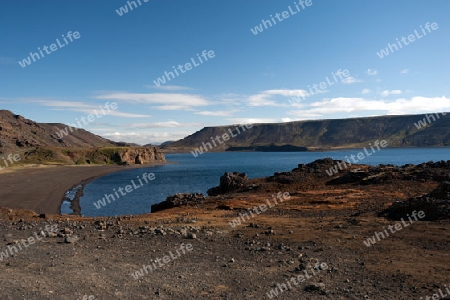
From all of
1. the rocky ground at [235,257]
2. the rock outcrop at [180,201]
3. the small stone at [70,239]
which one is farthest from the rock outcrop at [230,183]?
the small stone at [70,239]

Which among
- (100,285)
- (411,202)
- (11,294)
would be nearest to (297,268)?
(100,285)

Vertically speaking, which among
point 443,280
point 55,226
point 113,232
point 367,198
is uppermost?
point 55,226

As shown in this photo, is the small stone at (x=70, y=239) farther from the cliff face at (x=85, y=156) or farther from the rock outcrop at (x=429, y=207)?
the cliff face at (x=85, y=156)

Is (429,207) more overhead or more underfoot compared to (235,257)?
more underfoot

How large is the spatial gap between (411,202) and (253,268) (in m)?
13.0

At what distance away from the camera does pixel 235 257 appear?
14.5 meters

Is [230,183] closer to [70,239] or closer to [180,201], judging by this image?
[180,201]

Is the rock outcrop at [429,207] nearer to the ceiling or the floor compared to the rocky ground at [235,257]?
nearer to the floor

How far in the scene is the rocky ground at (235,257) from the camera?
11.1 metres

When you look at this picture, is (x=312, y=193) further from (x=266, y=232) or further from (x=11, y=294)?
(x=11, y=294)

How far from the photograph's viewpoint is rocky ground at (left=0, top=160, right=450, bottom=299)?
36.4 ft

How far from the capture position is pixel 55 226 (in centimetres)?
2061

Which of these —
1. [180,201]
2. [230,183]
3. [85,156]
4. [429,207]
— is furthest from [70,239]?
[85,156]

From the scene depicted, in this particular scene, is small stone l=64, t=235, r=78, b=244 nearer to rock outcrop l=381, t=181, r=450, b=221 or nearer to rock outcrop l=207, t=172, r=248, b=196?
rock outcrop l=381, t=181, r=450, b=221
